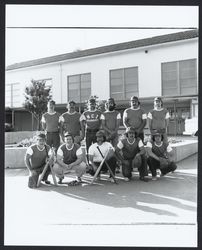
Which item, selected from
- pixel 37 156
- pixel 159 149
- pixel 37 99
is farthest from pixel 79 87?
pixel 37 156

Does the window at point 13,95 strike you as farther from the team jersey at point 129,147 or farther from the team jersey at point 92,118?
the team jersey at point 129,147

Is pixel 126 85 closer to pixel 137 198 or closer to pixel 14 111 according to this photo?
pixel 14 111

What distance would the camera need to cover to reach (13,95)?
98.9 feet

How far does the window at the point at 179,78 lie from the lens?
20484 millimetres

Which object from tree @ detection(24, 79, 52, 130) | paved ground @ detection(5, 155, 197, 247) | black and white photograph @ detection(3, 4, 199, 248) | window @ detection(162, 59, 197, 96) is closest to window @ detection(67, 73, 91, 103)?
tree @ detection(24, 79, 52, 130)

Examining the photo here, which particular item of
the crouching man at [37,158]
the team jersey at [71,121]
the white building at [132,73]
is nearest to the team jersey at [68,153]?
the crouching man at [37,158]

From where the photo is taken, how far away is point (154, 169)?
22.8ft

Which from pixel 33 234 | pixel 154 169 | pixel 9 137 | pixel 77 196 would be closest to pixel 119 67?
pixel 9 137

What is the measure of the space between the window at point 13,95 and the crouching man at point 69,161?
78.3 ft

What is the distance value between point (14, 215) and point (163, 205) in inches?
89.6

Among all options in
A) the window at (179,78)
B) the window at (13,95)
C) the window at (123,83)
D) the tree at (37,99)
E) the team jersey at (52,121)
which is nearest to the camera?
the team jersey at (52,121)

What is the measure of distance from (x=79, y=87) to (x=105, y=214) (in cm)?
2170

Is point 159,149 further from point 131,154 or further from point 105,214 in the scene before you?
point 105,214

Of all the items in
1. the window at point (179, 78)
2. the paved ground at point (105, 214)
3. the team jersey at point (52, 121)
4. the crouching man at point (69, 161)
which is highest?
the window at point (179, 78)
